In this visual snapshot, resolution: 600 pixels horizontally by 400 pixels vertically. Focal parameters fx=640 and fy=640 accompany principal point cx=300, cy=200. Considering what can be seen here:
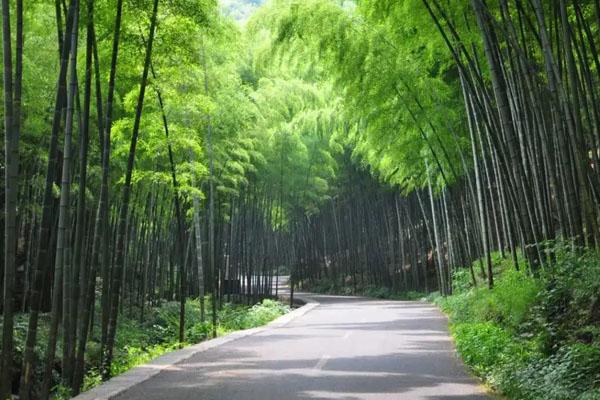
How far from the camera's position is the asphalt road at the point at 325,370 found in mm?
4766

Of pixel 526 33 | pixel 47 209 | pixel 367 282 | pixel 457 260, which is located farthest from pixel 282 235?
pixel 47 209

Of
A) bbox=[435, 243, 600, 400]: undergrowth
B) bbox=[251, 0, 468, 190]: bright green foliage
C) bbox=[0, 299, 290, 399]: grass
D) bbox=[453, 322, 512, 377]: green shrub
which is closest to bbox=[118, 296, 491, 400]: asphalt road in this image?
bbox=[453, 322, 512, 377]: green shrub

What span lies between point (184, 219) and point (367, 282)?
11938 mm

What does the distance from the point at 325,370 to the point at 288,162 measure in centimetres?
1116

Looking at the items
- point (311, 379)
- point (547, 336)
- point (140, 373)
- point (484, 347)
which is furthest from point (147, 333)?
point (547, 336)

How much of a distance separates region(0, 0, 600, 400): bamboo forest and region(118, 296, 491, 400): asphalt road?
0.05 m

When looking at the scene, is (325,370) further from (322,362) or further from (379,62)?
(379,62)

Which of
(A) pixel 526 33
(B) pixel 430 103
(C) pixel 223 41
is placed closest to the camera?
(A) pixel 526 33

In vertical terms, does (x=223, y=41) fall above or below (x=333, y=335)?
above

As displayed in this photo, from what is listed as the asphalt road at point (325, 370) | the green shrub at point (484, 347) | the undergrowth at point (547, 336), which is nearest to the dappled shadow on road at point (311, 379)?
the asphalt road at point (325, 370)

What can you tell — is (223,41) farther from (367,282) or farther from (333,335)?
(367,282)

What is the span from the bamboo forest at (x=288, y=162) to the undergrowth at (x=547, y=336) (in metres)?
0.02

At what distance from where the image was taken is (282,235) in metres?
29.5

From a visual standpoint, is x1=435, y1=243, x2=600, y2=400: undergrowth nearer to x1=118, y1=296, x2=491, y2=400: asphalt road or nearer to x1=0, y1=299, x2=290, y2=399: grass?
x1=118, y1=296, x2=491, y2=400: asphalt road
